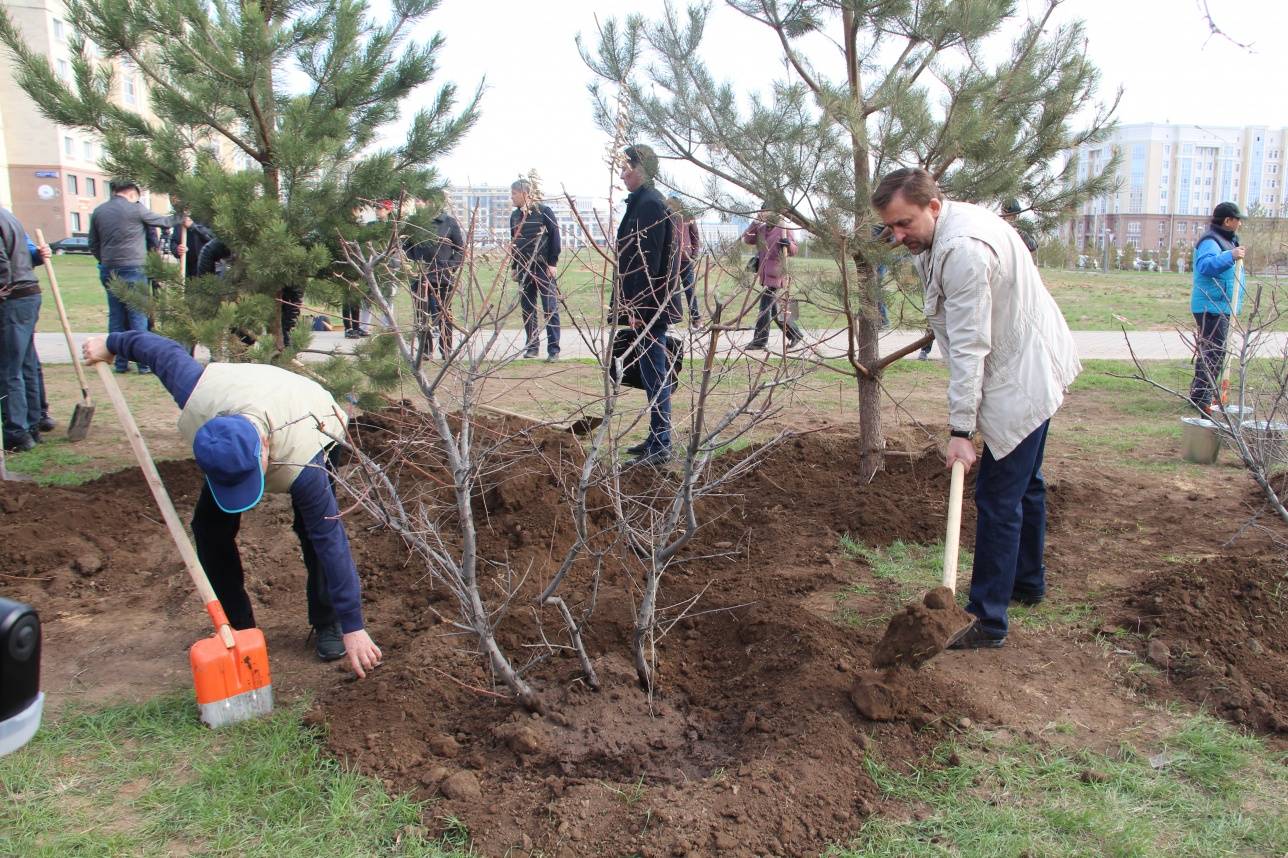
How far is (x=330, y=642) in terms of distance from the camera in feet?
11.0

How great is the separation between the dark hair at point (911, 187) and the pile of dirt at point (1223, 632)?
1776 millimetres

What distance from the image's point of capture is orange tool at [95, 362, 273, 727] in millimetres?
2842

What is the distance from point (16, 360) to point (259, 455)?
453cm

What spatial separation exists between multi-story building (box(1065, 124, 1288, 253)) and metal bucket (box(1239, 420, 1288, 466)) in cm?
2152

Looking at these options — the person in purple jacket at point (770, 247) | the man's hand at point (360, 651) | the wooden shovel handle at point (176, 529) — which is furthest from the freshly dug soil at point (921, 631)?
the wooden shovel handle at point (176, 529)

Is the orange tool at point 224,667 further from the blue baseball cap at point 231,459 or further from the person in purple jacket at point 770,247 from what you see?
the person in purple jacket at point 770,247

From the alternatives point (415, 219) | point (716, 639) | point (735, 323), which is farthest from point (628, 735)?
point (415, 219)

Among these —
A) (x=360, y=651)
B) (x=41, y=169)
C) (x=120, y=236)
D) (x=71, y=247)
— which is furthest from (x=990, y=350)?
(x=41, y=169)

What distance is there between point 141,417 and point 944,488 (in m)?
5.72

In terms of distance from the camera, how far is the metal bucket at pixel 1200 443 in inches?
228

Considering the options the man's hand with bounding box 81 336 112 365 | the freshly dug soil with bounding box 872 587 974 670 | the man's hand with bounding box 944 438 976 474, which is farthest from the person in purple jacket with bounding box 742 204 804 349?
the man's hand with bounding box 81 336 112 365

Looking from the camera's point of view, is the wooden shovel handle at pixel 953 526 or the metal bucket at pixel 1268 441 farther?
the metal bucket at pixel 1268 441

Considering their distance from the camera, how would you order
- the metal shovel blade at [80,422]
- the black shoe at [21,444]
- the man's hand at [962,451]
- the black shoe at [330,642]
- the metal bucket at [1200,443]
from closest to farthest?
the man's hand at [962,451]
the black shoe at [330,642]
the metal bucket at [1200,443]
the black shoe at [21,444]
the metal shovel blade at [80,422]

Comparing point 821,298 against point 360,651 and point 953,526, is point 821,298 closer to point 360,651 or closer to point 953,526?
point 953,526
